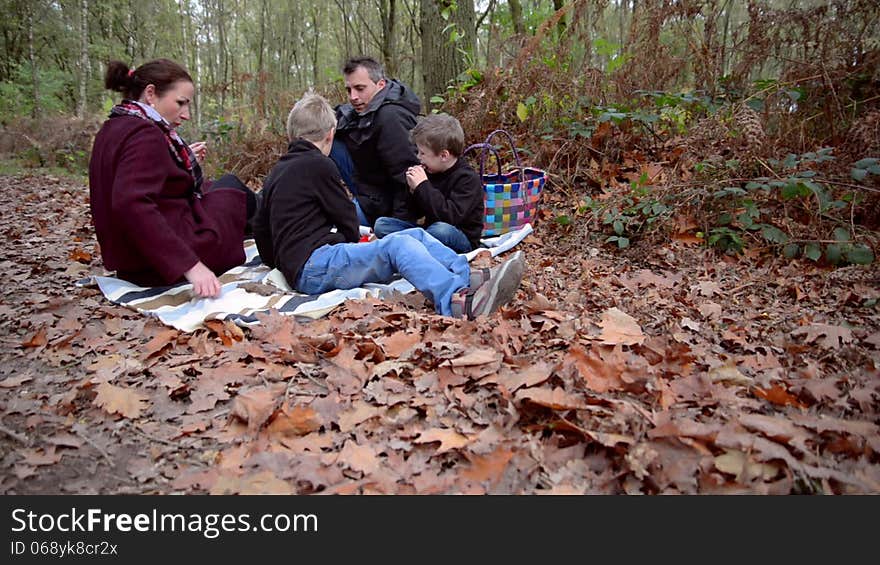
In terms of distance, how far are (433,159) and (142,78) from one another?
1.90m

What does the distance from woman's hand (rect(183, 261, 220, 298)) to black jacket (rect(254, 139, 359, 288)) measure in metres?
0.45

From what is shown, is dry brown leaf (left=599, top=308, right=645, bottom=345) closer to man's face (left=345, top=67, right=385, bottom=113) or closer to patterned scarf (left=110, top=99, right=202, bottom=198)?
patterned scarf (left=110, top=99, right=202, bottom=198)

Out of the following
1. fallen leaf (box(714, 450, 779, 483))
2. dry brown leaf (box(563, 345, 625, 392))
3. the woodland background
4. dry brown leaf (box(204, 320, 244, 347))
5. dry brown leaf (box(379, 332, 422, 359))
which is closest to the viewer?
fallen leaf (box(714, 450, 779, 483))

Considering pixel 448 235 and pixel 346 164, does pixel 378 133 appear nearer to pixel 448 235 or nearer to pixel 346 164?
pixel 346 164

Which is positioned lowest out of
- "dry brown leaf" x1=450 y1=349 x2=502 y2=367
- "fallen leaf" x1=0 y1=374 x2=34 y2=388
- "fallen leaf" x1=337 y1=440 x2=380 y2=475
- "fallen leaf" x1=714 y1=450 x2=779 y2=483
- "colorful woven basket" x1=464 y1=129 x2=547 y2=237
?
"fallen leaf" x1=337 y1=440 x2=380 y2=475

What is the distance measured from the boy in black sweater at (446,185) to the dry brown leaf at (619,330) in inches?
62.7

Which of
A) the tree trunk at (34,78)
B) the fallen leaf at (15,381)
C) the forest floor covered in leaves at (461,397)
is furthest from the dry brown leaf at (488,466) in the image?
the tree trunk at (34,78)

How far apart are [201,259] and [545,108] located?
3.75m

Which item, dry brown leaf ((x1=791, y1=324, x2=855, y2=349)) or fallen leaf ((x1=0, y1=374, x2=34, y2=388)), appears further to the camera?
dry brown leaf ((x1=791, y1=324, x2=855, y2=349))

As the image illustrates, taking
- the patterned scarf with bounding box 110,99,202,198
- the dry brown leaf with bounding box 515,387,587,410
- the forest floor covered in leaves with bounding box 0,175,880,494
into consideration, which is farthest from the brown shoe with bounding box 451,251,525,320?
the patterned scarf with bounding box 110,99,202,198

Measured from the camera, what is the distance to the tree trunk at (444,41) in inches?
248

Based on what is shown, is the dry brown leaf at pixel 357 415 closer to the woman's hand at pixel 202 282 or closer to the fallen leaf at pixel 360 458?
the fallen leaf at pixel 360 458

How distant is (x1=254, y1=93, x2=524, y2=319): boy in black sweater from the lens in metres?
3.22
